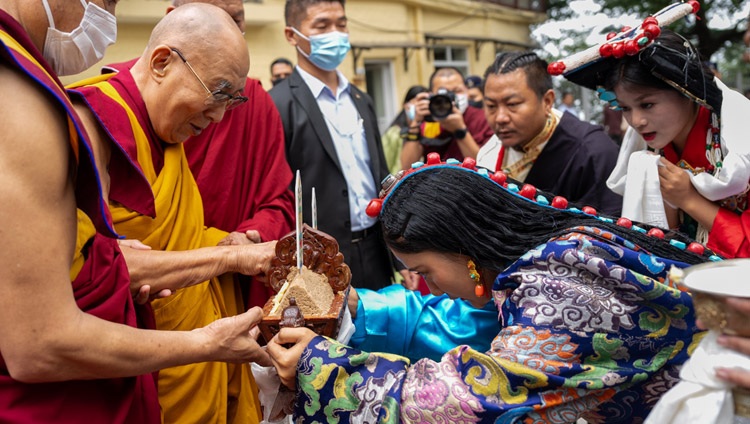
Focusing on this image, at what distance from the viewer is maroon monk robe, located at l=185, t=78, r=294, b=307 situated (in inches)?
105

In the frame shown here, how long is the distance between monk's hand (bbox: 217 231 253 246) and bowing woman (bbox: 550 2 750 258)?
1301 mm

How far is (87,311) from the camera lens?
1606mm

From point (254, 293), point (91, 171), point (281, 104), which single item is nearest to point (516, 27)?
point (281, 104)

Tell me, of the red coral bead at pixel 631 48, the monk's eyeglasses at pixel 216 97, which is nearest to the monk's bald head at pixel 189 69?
the monk's eyeglasses at pixel 216 97

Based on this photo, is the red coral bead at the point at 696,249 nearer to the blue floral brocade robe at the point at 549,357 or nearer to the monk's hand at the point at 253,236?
the blue floral brocade robe at the point at 549,357

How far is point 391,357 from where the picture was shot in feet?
5.91

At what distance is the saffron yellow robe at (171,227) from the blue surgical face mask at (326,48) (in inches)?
60.6

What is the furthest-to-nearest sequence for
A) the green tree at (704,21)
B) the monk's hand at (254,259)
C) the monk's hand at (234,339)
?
the green tree at (704,21), the monk's hand at (254,259), the monk's hand at (234,339)

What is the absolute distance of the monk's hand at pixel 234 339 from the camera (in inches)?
67.7

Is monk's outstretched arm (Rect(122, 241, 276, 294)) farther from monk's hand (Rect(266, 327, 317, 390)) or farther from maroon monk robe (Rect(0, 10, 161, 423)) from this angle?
monk's hand (Rect(266, 327, 317, 390))

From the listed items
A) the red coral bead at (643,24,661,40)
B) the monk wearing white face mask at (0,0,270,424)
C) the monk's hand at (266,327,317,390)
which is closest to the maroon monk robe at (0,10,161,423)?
the monk wearing white face mask at (0,0,270,424)

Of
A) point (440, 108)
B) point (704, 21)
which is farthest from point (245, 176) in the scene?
point (704, 21)

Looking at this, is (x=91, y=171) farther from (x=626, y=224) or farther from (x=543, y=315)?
(x=626, y=224)

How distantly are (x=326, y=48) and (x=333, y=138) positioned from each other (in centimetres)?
49
